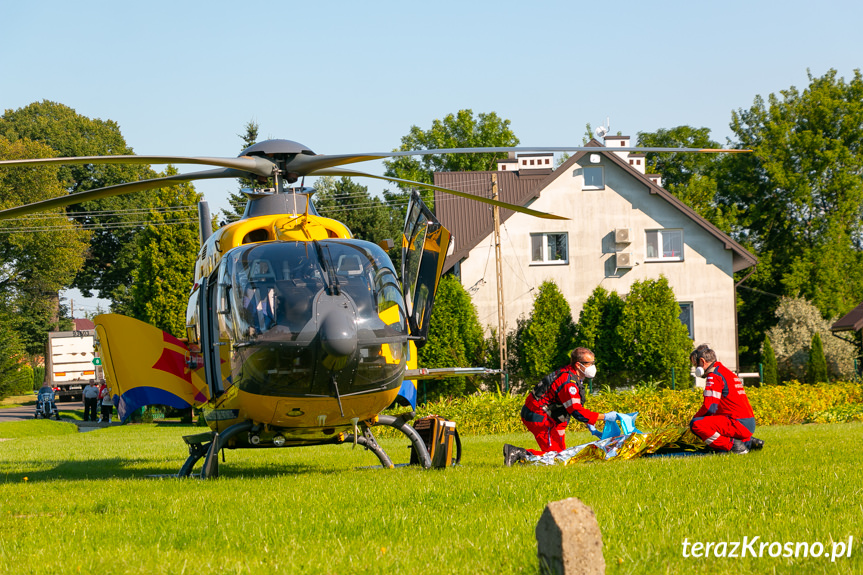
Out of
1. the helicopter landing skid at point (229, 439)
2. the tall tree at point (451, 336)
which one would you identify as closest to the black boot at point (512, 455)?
the helicopter landing skid at point (229, 439)

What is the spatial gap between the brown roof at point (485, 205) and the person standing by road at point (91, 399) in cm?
1570

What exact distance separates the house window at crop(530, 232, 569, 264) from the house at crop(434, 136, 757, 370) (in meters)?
0.04

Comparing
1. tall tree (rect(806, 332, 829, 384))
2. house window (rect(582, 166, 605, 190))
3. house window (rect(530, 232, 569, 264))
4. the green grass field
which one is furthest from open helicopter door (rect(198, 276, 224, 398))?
tall tree (rect(806, 332, 829, 384))

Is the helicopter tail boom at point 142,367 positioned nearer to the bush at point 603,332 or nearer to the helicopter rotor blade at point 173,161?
the helicopter rotor blade at point 173,161

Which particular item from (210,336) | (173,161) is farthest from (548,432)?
(173,161)

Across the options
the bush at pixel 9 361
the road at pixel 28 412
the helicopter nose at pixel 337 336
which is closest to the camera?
the helicopter nose at pixel 337 336

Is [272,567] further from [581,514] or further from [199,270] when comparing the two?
[199,270]

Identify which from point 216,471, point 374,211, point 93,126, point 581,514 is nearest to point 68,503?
point 216,471

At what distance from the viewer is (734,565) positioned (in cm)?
483

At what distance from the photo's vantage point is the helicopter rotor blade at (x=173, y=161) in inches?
313

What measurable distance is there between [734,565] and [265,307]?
18.1ft

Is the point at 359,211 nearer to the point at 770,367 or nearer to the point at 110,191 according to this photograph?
the point at 770,367

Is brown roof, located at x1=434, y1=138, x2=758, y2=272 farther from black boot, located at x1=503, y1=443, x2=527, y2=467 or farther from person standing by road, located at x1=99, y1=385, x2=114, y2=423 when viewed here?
black boot, located at x1=503, y1=443, x2=527, y2=467

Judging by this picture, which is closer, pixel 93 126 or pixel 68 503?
pixel 68 503
